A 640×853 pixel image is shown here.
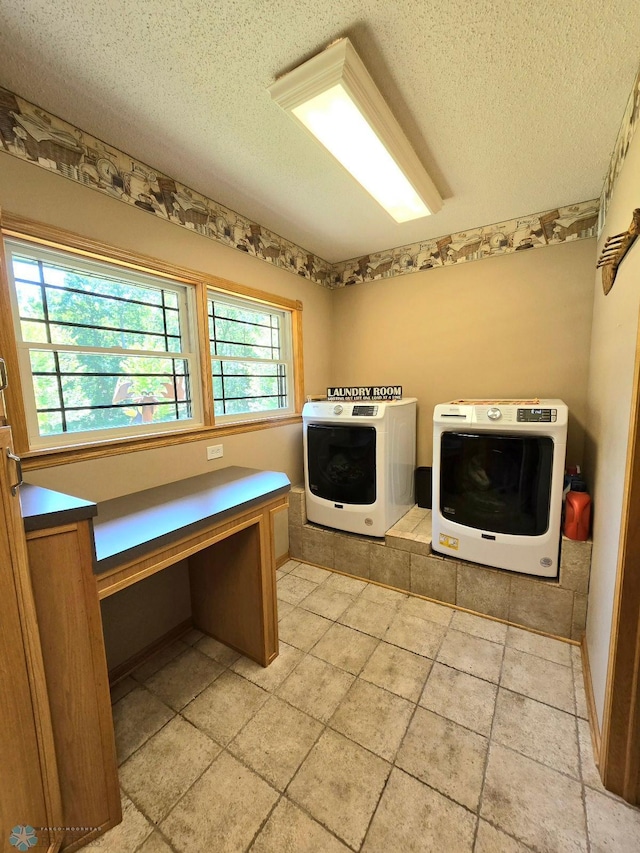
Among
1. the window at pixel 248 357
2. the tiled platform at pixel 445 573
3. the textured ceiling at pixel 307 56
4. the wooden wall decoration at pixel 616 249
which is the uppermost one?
the textured ceiling at pixel 307 56

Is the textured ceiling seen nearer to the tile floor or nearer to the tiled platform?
the tiled platform

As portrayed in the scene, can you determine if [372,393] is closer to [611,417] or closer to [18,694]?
[611,417]

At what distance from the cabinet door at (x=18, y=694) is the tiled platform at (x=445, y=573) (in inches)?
73.1

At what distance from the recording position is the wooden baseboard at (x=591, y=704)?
4.10ft

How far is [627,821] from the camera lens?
3.48 ft

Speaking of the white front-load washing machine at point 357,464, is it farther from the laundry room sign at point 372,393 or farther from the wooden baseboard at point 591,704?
the wooden baseboard at point 591,704

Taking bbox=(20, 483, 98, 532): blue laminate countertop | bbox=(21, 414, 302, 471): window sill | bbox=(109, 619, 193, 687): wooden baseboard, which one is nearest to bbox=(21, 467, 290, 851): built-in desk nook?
bbox=(20, 483, 98, 532): blue laminate countertop

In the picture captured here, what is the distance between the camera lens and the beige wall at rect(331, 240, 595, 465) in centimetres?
235

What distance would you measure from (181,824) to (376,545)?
5.31ft

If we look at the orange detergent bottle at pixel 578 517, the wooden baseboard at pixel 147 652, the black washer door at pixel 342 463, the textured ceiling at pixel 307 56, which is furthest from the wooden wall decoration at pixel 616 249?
the wooden baseboard at pixel 147 652

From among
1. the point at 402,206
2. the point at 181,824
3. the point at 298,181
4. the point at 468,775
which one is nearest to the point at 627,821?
the point at 468,775

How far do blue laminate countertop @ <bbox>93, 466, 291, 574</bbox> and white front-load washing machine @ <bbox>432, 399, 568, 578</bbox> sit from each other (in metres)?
1.09

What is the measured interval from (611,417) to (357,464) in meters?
1.42

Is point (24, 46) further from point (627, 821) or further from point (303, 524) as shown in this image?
point (627, 821)
